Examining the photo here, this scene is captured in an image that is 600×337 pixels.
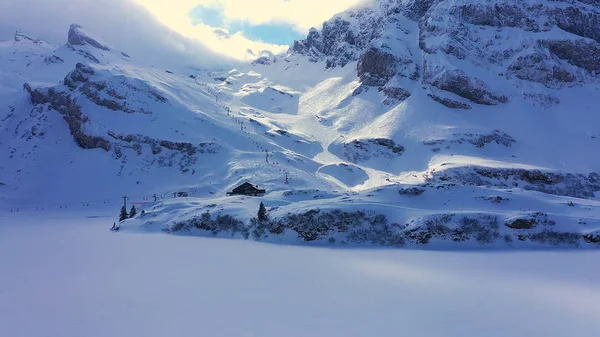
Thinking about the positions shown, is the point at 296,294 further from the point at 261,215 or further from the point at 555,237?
the point at 555,237

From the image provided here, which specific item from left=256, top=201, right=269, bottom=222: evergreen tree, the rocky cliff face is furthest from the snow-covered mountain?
left=256, top=201, right=269, bottom=222: evergreen tree

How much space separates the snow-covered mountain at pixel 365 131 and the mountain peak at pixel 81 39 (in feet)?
26.9

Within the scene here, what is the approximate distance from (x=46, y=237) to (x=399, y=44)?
142284mm

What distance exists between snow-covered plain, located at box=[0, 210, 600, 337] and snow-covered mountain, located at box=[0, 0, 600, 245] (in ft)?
38.2

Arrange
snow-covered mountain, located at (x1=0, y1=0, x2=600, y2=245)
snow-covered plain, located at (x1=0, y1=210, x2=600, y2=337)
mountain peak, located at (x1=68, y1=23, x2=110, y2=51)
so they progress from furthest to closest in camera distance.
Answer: mountain peak, located at (x1=68, y1=23, x2=110, y2=51) < snow-covered mountain, located at (x1=0, y1=0, x2=600, y2=245) < snow-covered plain, located at (x1=0, y1=210, x2=600, y2=337)

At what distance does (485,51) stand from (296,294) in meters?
148

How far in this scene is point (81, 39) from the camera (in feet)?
598

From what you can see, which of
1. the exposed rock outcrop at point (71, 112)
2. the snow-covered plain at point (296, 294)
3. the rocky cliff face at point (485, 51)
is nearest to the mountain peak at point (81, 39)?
the exposed rock outcrop at point (71, 112)

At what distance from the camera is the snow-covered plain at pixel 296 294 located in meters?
12.6

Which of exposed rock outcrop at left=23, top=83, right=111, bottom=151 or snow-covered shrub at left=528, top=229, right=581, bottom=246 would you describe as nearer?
snow-covered shrub at left=528, top=229, right=581, bottom=246

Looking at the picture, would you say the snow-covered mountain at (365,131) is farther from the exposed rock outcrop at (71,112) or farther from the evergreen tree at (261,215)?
the evergreen tree at (261,215)

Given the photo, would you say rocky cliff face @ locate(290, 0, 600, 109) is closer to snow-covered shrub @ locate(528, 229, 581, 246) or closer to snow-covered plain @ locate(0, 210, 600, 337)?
snow-covered shrub @ locate(528, 229, 581, 246)

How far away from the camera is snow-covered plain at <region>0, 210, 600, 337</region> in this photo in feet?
41.4

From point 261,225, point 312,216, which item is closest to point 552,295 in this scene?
point 312,216
